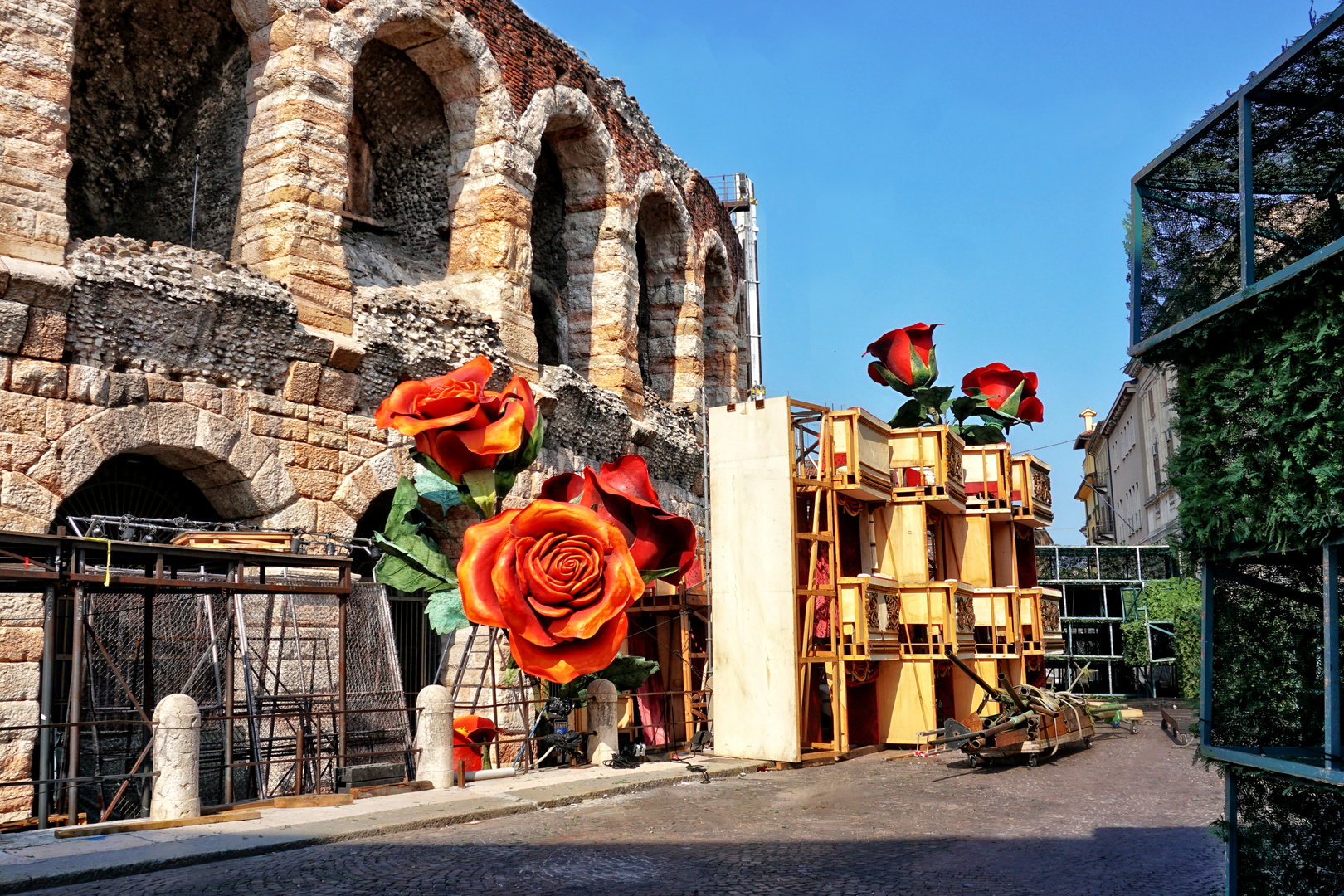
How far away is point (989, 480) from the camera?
1489 cm

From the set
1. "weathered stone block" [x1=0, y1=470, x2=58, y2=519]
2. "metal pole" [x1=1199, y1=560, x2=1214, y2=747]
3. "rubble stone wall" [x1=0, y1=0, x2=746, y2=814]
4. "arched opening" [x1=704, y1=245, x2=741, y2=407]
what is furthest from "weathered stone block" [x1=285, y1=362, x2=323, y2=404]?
"arched opening" [x1=704, y1=245, x2=741, y2=407]

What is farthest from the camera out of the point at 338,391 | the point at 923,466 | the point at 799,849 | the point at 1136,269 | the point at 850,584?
the point at 923,466

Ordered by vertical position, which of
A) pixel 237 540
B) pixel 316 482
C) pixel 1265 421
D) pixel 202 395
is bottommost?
pixel 237 540

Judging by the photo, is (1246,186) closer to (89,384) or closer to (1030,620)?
(89,384)

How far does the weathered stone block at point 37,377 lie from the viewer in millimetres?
8906

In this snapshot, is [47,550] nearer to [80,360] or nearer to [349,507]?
[80,360]

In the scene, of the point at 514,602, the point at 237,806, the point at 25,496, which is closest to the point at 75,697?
the point at 237,806

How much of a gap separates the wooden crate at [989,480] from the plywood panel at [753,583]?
13.1ft

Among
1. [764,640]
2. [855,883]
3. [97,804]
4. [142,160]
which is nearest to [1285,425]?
[855,883]

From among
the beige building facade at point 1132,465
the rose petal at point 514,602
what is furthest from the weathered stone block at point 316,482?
the beige building facade at point 1132,465

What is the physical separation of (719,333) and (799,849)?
15.0 metres

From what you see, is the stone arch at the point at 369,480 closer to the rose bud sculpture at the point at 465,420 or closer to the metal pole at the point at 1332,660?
the rose bud sculpture at the point at 465,420

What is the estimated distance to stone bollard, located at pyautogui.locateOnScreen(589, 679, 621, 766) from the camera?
11.0 m

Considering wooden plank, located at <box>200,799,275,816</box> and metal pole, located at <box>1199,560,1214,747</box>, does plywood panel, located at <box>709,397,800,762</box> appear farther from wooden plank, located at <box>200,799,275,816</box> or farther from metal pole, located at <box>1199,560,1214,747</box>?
metal pole, located at <box>1199,560,1214,747</box>
